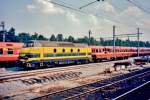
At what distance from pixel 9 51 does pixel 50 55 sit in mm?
5500

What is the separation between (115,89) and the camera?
1720 cm

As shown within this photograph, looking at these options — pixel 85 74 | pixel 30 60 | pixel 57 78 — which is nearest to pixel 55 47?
pixel 30 60

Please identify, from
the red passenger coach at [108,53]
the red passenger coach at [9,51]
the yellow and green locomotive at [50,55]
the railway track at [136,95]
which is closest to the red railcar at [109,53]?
the red passenger coach at [108,53]

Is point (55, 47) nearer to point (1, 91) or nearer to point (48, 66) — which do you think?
point (48, 66)

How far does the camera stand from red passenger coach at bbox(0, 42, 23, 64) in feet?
94.1

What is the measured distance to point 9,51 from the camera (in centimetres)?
2962

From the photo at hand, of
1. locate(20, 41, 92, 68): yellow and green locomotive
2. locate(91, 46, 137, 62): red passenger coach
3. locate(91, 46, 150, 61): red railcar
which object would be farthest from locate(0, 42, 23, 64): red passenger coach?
locate(91, 46, 137, 62): red passenger coach

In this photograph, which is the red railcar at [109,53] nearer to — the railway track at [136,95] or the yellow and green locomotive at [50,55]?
the yellow and green locomotive at [50,55]

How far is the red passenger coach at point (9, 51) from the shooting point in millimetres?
28691

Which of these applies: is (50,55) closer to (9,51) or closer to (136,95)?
(9,51)

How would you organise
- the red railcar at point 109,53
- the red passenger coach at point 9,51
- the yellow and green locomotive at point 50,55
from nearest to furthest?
1. the yellow and green locomotive at point 50,55
2. the red passenger coach at point 9,51
3. the red railcar at point 109,53

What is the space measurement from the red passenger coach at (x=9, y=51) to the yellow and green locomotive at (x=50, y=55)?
7.79ft

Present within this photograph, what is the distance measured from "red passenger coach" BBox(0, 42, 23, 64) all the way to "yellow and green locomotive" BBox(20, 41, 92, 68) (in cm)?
237

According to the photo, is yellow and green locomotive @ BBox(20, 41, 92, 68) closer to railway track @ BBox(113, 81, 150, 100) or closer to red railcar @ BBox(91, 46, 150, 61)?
red railcar @ BBox(91, 46, 150, 61)
